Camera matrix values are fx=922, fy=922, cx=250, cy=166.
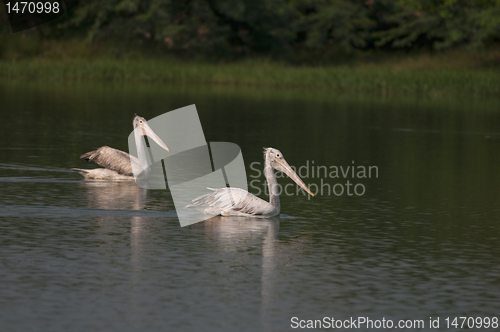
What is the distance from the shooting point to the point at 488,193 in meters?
13.8

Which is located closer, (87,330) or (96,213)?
(87,330)

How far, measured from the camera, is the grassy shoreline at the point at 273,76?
127ft

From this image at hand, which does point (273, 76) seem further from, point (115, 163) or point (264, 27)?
point (115, 163)

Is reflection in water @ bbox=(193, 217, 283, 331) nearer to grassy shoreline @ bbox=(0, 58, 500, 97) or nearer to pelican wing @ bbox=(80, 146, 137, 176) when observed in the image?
pelican wing @ bbox=(80, 146, 137, 176)

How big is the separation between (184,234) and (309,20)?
156ft

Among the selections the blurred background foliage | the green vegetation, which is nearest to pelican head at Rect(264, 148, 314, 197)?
the green vegetation

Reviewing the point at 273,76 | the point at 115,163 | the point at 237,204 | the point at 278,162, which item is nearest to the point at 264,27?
the point at 273,76

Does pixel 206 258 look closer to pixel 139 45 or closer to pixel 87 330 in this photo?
pixel 87 330

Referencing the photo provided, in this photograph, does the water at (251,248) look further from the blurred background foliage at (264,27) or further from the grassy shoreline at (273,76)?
the blurred background foliage at (264,27)

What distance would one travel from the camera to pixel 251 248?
947 centimetres

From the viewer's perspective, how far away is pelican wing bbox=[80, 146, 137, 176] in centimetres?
1384

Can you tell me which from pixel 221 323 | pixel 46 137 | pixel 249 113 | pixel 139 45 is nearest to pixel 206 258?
pixel 221 323

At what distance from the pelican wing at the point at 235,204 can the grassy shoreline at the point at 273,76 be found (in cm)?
2859

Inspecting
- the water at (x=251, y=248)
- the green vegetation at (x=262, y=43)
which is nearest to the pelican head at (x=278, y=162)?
the water at (x=251, y=248)
